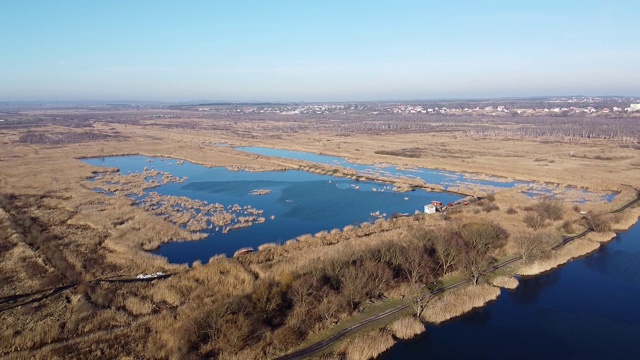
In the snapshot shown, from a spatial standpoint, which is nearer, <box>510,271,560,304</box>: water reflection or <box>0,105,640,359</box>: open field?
<box>0,105,640,359</box>: open field

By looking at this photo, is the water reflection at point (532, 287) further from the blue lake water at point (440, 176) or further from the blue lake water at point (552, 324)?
the blue lake water at point (440, 176)

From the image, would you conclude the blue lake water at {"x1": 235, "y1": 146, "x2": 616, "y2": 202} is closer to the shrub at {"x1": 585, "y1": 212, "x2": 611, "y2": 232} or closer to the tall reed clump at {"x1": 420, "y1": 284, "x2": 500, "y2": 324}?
the shrub at {"x1": 585, "y1": 212, "x2": 611, "y2": 232}

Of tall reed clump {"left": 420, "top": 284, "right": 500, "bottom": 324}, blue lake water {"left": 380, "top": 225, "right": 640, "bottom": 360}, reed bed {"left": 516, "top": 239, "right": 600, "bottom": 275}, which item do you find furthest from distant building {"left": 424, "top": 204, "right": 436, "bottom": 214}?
tall reed clump {"left": 420, "top": 284, "right": 500, "bottom": 324}

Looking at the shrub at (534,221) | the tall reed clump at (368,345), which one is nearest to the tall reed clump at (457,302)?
the tall reed clump at (368,345)

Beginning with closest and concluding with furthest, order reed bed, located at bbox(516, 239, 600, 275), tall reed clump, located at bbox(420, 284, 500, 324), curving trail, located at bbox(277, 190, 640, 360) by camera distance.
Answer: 1. curving trail, located at bbox(277, 190, 640, 360)
2. tall reed clump, located at bbox(420, 284, 500, 324)
3. reed bed, located at bbox(516, 239, 600, 275)

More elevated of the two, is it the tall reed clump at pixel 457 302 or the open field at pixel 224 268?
the open field at pixel 224 268

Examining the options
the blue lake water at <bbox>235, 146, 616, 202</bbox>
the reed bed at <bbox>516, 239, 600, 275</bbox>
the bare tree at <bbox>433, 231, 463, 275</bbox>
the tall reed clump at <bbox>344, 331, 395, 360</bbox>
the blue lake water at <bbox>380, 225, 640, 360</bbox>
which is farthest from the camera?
the blue lake water at <bbox>235, 146, 616, 202</bbox>
